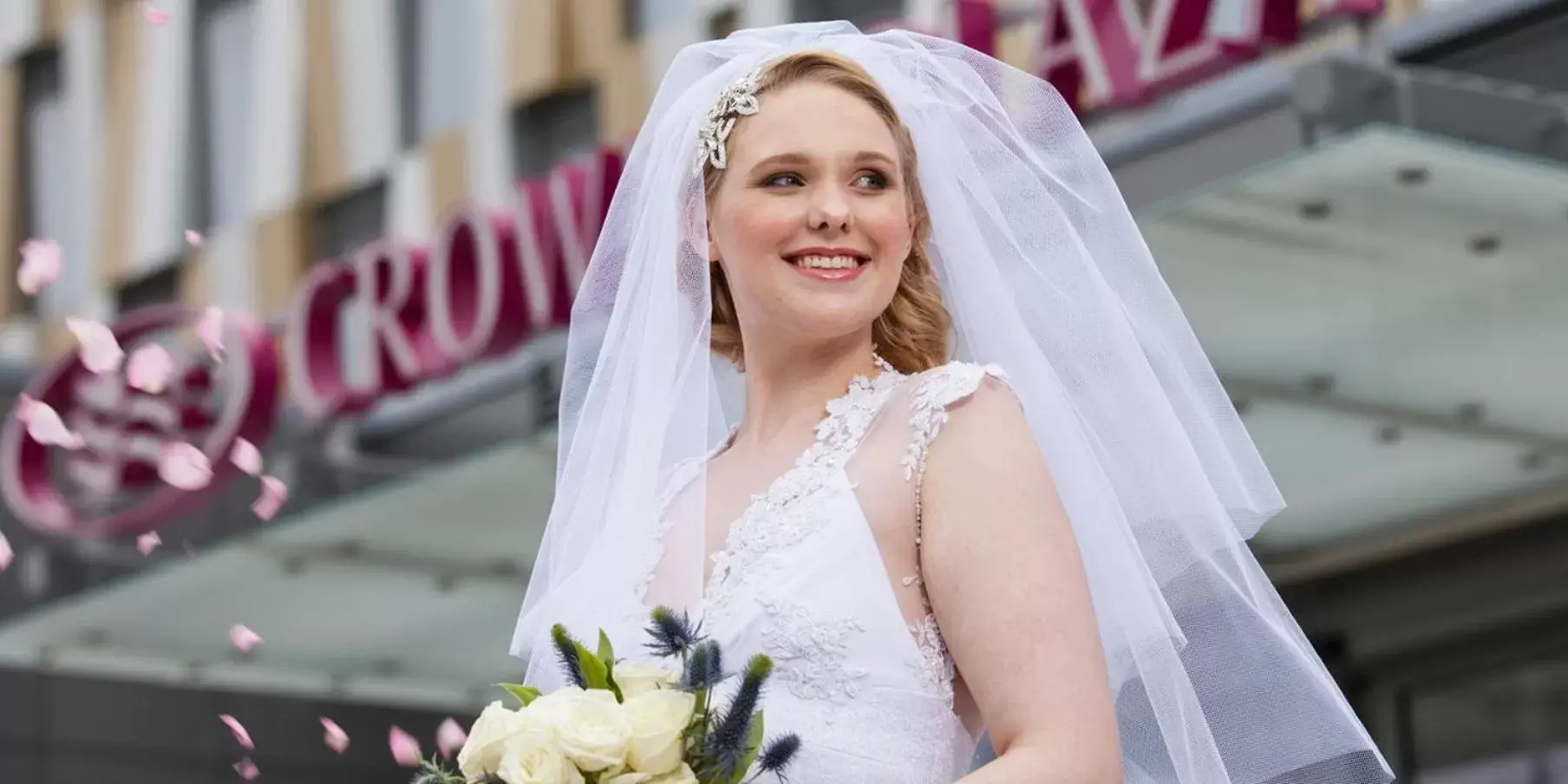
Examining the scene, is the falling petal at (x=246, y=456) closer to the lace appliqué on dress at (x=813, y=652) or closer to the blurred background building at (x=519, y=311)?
the blurred background building at (x=519, y=311)

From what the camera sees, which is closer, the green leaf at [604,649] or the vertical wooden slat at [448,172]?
the green leaf at [604,649]

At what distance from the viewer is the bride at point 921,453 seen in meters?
2.39

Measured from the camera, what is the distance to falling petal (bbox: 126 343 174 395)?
1050cm

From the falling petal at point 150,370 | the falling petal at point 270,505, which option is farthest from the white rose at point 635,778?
the falling petal at point 150,370

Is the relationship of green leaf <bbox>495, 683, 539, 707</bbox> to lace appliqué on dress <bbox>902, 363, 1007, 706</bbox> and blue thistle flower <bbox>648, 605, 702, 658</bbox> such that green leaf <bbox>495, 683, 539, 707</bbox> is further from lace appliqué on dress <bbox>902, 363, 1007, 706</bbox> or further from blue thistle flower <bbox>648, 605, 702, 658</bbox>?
Answer: lace appliqué on dress <bbox>902, 363, 1007, 706</bbox>

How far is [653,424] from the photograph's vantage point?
280 cm

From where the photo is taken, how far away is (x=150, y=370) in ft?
34.9

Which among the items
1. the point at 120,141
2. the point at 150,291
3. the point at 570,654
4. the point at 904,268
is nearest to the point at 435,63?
the point at 120,141

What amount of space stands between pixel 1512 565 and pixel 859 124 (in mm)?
7287

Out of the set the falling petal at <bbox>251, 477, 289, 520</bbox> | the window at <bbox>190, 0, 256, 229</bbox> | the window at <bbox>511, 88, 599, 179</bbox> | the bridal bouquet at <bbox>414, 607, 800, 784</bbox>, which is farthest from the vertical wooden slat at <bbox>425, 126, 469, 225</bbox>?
the bridal bouquet at <bbox>414, 607, 800, 784</bbox>

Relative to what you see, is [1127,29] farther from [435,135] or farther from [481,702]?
[435,135]

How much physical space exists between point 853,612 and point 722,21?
10.0 metres

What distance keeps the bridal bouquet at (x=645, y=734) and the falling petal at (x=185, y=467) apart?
8216 mm

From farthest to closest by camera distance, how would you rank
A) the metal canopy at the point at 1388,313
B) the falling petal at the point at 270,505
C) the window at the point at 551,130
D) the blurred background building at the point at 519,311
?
1. the window at the point at 551,130
2. the falling petal at the point at 270,505
3. the blurred background building at the point at 519,311
4. the metal canopy at the point at 1388,313
